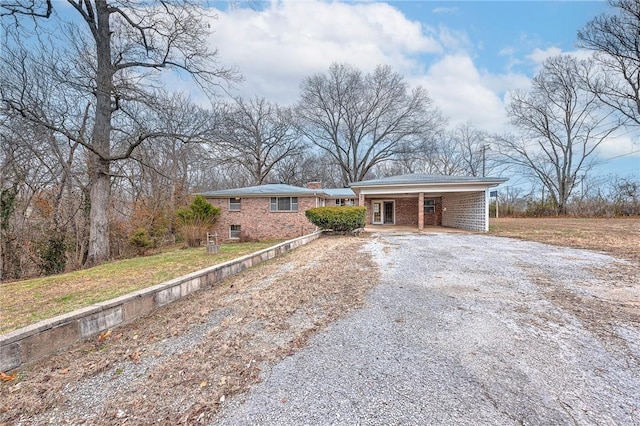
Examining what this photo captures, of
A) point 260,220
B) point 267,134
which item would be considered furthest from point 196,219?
point 267,134

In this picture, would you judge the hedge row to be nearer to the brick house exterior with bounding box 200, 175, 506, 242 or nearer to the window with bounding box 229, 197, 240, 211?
the brick house exterior with bounding box 200, 175, 506, 242

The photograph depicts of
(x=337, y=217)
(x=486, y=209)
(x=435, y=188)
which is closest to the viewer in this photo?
(x=337, y=217)

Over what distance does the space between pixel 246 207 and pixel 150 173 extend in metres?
4.90

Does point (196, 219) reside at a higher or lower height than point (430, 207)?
lower

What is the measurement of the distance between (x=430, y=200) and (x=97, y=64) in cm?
1797

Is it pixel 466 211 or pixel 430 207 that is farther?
pixel 430 207

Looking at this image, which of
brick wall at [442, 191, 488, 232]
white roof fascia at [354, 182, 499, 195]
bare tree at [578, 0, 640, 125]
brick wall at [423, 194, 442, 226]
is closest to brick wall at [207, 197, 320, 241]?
white roof fascia at [354, 182, 499, 195]

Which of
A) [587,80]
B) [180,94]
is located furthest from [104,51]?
[587,80]

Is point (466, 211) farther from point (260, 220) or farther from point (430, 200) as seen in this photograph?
point (260, 220)

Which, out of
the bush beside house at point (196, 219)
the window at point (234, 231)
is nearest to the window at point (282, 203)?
the window at point (234, 231)

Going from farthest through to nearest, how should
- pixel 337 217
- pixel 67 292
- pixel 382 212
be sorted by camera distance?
pixel 382 212 < pixel 337 217 < pixel 67 292

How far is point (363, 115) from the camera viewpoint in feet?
92.7

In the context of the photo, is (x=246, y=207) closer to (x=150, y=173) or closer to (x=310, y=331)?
(x=150, y=173)

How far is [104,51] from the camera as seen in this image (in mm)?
9398
